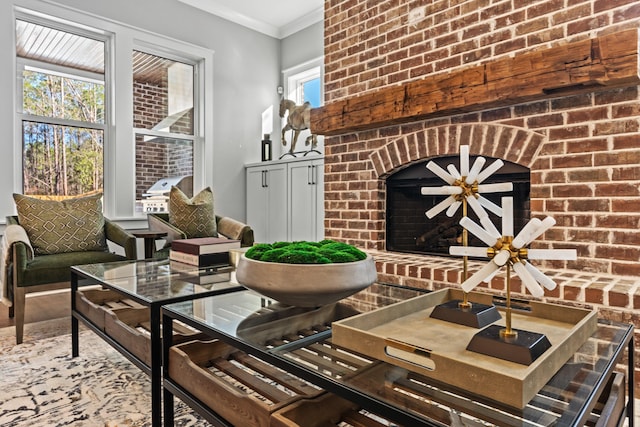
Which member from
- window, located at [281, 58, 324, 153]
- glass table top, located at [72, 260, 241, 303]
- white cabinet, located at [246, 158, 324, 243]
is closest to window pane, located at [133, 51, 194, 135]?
white cabinet, located at [246, 158, 324, 243]

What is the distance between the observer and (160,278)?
1.78 m

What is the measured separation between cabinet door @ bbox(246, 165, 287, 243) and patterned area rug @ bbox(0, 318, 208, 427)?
2.32m

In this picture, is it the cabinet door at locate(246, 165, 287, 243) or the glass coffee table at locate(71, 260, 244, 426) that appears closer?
the glass coffee table at locate(71, 260, 244, 426)

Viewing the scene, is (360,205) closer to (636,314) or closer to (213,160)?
(636,314)

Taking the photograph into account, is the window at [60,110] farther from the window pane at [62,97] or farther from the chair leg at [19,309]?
the chair leg at [19,309]

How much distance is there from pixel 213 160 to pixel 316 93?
138 cm

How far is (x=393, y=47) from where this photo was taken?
108 inches

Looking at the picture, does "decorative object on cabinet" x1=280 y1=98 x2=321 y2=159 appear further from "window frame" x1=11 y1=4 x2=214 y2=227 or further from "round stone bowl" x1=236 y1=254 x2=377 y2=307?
"round stone bowl" x1=236 y1=254 x2=377 y2=307

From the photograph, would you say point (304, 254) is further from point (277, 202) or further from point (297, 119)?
point (297, 119)

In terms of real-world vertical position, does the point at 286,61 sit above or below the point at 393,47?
above

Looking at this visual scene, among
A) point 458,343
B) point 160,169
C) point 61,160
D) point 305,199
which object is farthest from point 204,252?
point 160,169

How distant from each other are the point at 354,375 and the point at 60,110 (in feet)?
12.9

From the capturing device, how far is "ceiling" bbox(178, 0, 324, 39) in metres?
4.38

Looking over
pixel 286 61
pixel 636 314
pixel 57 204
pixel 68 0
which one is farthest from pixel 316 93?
pixel 636 314
